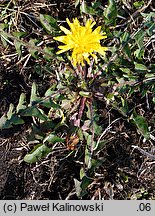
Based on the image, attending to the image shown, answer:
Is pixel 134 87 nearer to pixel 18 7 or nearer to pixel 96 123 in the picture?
pixel 96 123

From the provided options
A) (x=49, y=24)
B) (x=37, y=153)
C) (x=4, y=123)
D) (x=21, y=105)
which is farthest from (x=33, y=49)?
(x=37, y=153)

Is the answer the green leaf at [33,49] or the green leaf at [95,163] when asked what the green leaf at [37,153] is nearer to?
the green leaf at [95,163]

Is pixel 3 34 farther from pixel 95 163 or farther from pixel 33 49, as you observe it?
pixel 95 163

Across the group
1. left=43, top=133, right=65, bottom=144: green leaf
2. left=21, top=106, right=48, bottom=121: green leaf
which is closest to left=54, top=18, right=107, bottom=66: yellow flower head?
left=21, top=106, right=48, bottom=121: green leaf

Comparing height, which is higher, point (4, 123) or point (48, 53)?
point (48, 53)

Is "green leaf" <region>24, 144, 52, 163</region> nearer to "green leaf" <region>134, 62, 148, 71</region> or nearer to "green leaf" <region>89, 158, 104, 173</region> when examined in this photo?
"green leaf" <region>89, 158, 104, 173</region>

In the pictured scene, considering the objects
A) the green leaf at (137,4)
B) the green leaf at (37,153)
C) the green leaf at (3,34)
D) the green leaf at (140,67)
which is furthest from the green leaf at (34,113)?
the green leaf at (137,4)

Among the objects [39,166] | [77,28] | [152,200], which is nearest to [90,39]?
[77,28]
